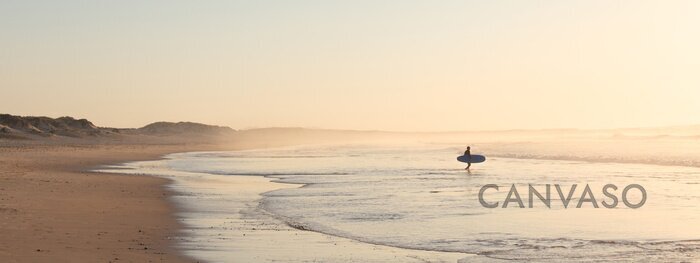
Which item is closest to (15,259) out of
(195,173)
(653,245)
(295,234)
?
(295,234)

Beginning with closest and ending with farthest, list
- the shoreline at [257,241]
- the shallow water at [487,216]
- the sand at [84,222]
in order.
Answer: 1. the sand at [84,222]
2. the shoreline at [257,241]
3. the shallow water at [487,216]

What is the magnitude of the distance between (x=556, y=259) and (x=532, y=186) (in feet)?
54.6

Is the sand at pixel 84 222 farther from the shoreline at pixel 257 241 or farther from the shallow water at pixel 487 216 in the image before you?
the shallow water at pixel 487 216

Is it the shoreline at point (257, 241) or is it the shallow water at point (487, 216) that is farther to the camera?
the shallow water at point (487, 216)

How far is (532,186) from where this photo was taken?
102 feet

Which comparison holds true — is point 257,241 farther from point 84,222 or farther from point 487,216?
point 487,216

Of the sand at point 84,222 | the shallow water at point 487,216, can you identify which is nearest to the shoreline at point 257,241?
the shallow water at point 487,216

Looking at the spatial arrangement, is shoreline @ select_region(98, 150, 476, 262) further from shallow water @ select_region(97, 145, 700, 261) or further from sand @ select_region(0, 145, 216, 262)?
sand @ select_region(0, 145, 216, 262)

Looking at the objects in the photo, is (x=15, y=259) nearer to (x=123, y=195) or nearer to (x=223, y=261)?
(x=223, y=261)

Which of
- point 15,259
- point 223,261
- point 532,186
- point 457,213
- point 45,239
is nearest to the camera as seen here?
point 15,259

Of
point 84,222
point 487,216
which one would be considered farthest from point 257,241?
point 487,216

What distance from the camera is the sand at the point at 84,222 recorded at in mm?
14266

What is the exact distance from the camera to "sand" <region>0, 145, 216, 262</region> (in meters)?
14.3

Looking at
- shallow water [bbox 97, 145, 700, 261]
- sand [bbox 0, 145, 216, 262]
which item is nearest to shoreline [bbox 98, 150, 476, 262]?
shallow water [bbox 97, 145, 700, 261]
